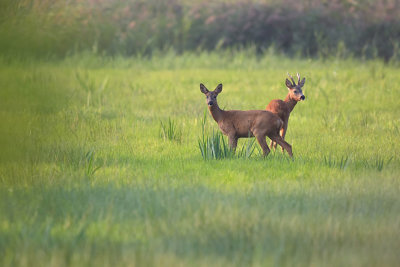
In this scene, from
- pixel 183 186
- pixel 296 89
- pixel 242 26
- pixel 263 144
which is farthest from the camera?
pixel 242 26

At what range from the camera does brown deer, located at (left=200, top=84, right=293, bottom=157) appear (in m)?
7.36

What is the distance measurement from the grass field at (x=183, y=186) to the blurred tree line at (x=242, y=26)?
6.83m

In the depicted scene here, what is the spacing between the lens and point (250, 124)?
7473 mm

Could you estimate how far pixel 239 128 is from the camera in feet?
24.9

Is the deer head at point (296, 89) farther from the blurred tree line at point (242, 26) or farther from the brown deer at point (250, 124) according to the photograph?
the blurred tree line at point (242, 26)

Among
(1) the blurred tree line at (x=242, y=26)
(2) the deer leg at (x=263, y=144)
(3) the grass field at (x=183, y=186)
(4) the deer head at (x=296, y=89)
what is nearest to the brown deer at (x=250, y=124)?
(2) the deer leg at (x=263, y=144)

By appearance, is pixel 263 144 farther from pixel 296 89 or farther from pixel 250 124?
pixel 296 89

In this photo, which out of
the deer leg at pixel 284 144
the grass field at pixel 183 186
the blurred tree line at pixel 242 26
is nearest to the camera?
the grass field at pixel 183 186

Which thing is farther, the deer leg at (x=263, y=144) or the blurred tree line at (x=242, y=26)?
the blurred tree line at (x=242, y=26)

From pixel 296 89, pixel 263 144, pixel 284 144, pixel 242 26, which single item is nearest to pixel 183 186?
pixel 263 144

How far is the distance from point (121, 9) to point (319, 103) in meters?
10.1

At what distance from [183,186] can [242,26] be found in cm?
1422

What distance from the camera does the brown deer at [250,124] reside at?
24.1ft

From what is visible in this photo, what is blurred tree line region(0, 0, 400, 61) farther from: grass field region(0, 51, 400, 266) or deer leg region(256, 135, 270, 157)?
deer leg region(256, 135, 270, 157)
